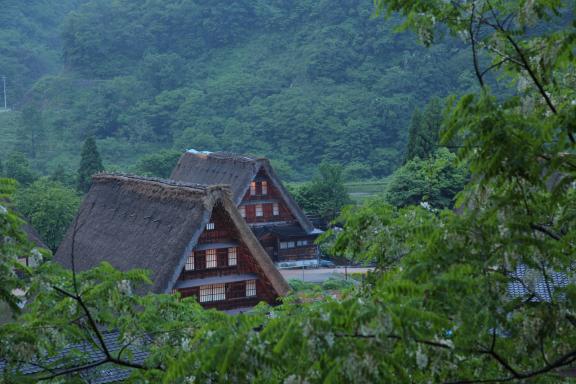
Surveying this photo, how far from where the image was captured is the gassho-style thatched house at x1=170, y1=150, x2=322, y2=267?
32062 mm

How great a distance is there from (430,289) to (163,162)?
140 ft

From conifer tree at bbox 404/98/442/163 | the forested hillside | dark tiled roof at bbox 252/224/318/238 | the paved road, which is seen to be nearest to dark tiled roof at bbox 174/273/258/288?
the paved road

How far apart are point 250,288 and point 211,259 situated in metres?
1.17

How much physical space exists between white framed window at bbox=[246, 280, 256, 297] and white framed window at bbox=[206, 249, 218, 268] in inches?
36.2

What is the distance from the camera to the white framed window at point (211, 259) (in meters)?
17.2

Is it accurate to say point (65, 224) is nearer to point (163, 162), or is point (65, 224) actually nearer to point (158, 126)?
point (163, 162)

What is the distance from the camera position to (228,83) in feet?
234

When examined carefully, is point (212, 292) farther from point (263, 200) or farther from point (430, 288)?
point (263, 200)

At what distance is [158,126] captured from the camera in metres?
69.4

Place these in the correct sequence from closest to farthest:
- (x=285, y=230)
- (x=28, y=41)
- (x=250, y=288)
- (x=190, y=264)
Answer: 1. (x=190, y=264)
2. (x=250, y=288)
3. (x=285, y=230)
4. (x=28, y=41)

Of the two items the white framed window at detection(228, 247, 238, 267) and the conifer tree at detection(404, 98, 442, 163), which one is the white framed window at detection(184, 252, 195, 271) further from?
the conifer tree at detection(404, 98, 442, 163)

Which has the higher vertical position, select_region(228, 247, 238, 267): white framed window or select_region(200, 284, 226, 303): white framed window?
select_region(228, 247, 238, 267): white framed window

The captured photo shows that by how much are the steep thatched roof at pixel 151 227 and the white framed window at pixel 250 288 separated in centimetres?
47

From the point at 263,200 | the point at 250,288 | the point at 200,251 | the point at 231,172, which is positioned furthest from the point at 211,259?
the point at 263,200
